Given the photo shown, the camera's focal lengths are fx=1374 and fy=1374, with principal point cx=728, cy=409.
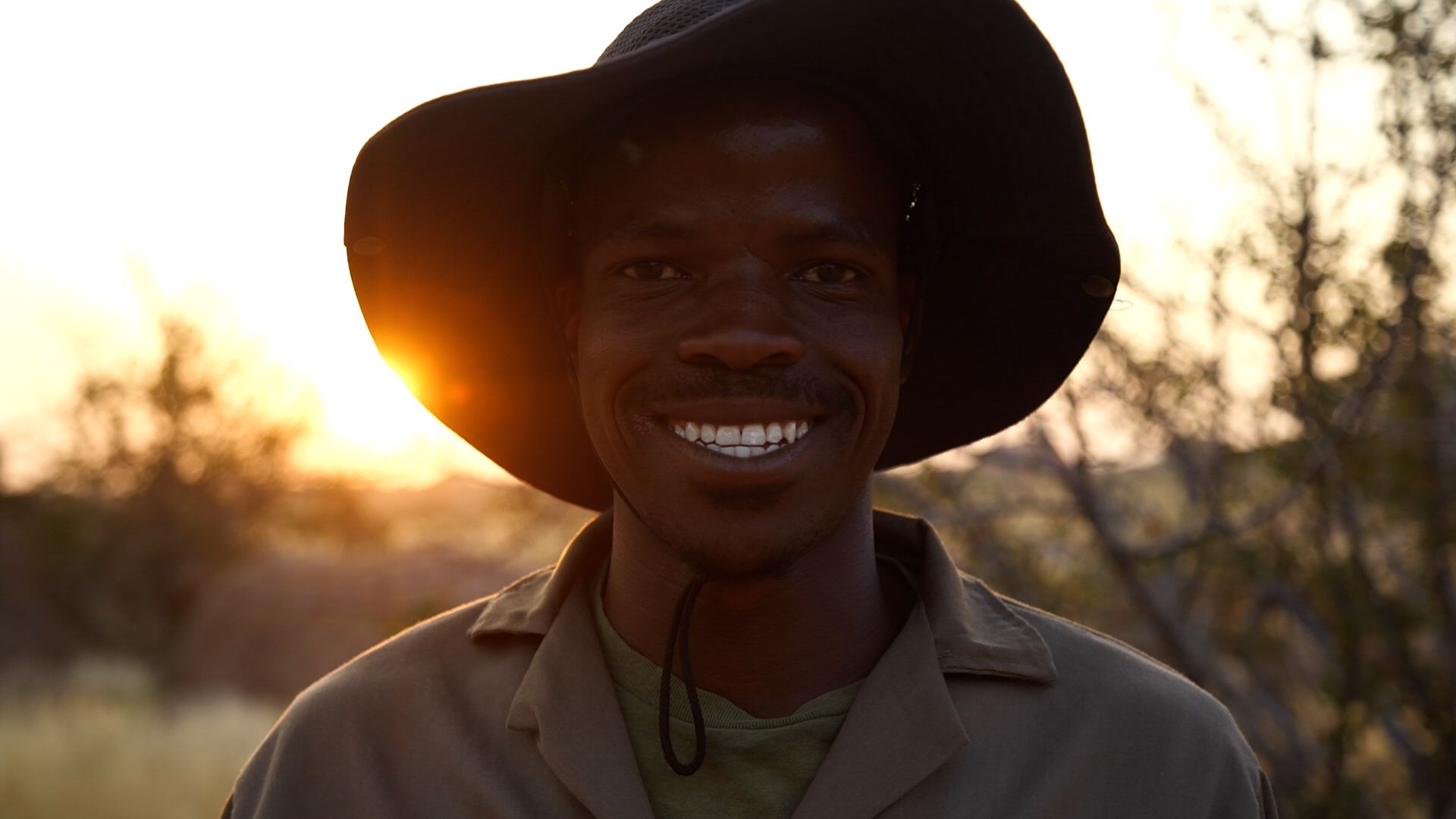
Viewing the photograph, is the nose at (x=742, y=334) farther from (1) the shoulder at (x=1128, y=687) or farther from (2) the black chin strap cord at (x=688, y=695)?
(1) the shoulder at (x=1128, y=687)

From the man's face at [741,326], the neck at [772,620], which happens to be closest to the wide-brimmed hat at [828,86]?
the man's face at [741,326]

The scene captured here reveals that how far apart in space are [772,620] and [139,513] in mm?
13935

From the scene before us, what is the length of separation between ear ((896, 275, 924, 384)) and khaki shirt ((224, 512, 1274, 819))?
0.37 m

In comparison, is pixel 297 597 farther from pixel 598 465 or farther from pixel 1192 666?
pixel 598 465

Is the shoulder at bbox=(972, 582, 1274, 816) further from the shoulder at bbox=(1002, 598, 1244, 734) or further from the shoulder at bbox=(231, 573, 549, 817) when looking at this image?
the shoulder at bbox=(231, 573, 549, 817)

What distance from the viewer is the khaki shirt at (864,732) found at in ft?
7.06

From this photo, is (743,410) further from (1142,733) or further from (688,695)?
(1142,733)

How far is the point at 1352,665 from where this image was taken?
4.89 meters

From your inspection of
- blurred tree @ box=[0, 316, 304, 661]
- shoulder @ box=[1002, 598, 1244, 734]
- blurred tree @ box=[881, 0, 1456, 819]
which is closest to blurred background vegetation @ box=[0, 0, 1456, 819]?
blurred tree @ box=[881, 0, 1456, 819]

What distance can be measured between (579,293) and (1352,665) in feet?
11.9

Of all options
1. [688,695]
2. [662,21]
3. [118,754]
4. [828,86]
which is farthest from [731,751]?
[118,754]

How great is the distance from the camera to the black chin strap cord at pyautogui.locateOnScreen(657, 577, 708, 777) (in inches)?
85.5

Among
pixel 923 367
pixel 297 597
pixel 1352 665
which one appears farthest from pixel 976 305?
pixel 297 597

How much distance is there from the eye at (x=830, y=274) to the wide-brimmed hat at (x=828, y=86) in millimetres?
297
